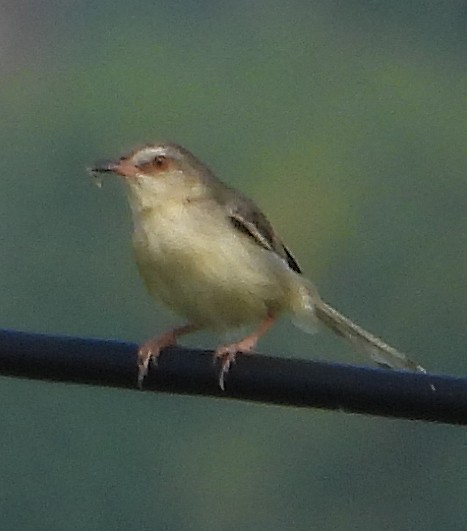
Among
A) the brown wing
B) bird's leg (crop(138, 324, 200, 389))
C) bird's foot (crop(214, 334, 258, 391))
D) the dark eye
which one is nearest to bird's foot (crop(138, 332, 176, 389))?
bird's leg (crop(138, 324, 200, 389))

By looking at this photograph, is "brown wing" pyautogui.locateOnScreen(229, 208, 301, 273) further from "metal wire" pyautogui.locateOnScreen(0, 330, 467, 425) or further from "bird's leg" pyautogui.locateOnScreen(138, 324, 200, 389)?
"metal wire" pyautogui.locateOnScreen(0, 330, 467, 425)

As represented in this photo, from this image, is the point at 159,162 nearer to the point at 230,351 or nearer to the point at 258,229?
the point at 258,229

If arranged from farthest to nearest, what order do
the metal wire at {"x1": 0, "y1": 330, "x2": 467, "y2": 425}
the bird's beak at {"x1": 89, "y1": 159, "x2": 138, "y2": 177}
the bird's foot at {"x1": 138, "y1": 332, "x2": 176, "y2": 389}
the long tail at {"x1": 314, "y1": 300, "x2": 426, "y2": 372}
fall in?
1. the bird's beak at {"x1": 89, "y1": 159, "x2": 138, "y2": 177}
2. the long tail at {"x1": 314, "y1": 300, "x2": 426, "y2": 372}
3. the bird's foot at {"x1": 138, "y1": 332, "x2": 176, "y2": 389}
4. the metal wire at {"x1": 0, "y1": 330, "x2": 467, "y2": 425}

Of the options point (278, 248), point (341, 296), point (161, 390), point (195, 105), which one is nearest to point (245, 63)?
point (195, 105)

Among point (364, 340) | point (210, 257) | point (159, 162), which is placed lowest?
point (364, 340)

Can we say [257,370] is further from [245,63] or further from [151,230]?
[245,63]

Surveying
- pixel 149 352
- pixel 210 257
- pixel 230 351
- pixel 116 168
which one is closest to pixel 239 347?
pixel 230 351

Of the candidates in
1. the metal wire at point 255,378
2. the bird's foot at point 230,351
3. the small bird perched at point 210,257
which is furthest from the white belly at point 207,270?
the metal wire at point 255,378
